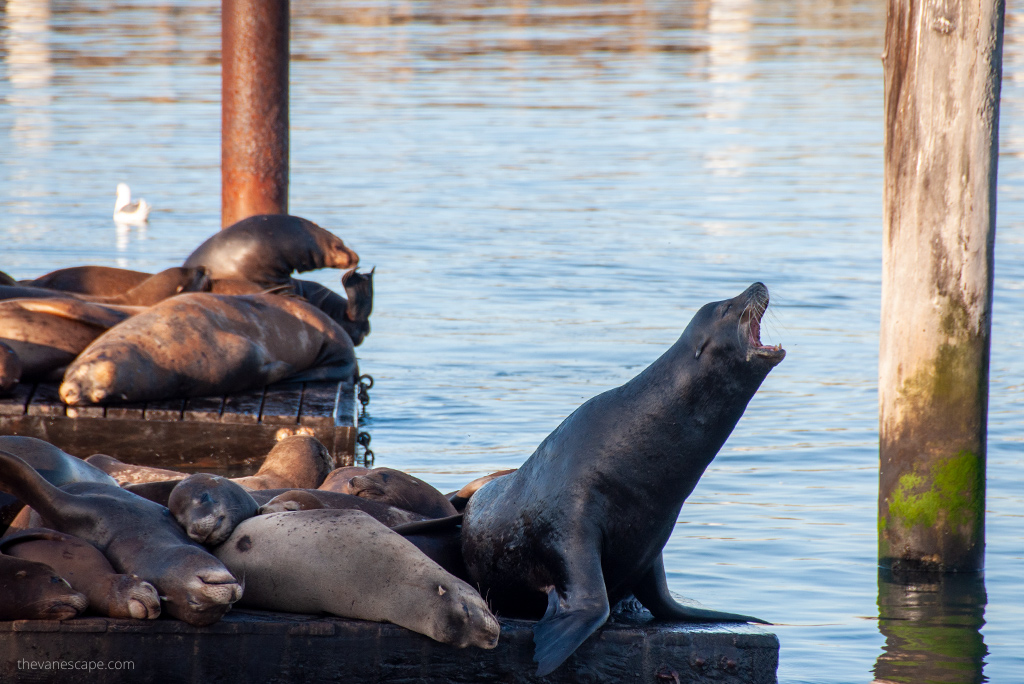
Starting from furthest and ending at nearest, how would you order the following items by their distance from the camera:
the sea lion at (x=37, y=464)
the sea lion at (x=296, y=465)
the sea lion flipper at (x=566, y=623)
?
the sea lion at (x=296, y=465), the sea lion at (x=37, y=464), the sea lion flipper at (x=566, y=623)

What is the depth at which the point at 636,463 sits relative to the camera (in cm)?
394

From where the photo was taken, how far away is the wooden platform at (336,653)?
11.8 ft

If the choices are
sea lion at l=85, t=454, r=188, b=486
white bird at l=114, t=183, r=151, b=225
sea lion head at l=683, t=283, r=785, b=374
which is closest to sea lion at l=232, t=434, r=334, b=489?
sea lion at l=85, t=454, r=188, b=486

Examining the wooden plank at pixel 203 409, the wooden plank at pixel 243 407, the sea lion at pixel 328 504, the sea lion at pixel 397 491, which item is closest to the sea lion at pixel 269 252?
the wooden plank at pixel 243 407

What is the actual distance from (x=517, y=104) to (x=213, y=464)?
18.5 metres

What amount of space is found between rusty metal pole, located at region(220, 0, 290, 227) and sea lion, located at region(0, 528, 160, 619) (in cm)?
583

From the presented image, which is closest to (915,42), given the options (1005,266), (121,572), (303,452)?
(303,452)

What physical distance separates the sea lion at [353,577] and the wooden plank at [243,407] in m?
2.43

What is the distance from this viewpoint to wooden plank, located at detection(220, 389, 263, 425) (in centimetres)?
641

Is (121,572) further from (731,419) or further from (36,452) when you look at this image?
(731,419)

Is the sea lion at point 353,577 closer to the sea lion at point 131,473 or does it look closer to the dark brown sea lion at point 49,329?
the sea lion at point 131,473

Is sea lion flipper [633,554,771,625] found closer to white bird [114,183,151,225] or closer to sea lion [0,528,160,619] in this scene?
sea lion [0,528,160,619]

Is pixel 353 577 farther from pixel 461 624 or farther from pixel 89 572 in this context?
pixel 89 572

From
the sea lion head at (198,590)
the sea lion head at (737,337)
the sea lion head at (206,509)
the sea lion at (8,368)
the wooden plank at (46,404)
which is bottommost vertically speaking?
the wooden plank at (46,404)
